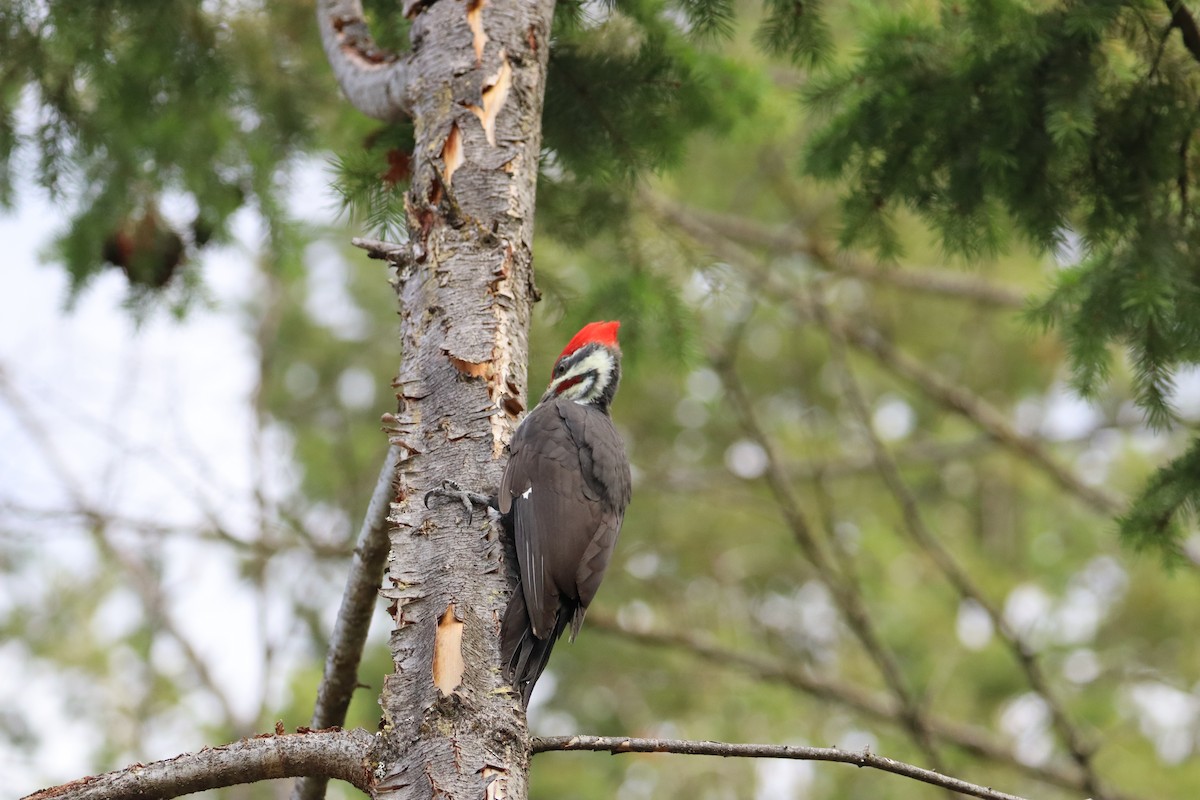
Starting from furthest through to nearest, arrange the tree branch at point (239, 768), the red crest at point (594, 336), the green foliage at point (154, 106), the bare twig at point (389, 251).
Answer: the green foliage at point (154, 106) < the red crest at point (594, 336) < the bare twig at point (389, 251) < the tree branch at point (239, 768)

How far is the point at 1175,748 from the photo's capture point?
9.54 meters

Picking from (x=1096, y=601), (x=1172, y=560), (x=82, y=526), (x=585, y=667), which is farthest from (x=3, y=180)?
(x=1096, y=601)

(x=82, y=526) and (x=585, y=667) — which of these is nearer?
(x=82, y=526)

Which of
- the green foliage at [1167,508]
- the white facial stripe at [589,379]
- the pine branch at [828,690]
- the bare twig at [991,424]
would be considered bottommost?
the green foliage at [1167,508]

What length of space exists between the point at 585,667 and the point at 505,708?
848cm

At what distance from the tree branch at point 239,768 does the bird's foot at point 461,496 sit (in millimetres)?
564

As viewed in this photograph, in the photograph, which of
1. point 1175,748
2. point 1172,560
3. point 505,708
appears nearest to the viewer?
point 505,708

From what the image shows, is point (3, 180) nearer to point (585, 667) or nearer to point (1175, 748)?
point (585, 667)

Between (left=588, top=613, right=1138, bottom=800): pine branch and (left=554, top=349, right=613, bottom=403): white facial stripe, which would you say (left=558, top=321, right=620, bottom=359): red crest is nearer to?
(left=554, top=349, right=613, bottom=403): white facial stripe

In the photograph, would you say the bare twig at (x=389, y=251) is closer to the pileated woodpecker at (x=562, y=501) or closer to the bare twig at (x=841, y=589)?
the pileated woodpecker at (x=562, y=501)

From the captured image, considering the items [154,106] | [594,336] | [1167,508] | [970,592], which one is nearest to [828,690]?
[970,592]

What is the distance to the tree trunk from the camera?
218 centimetres

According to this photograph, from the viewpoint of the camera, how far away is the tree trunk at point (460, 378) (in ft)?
7.16

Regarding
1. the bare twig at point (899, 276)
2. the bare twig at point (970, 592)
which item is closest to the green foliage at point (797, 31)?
the bare twig at point (970, 592)
